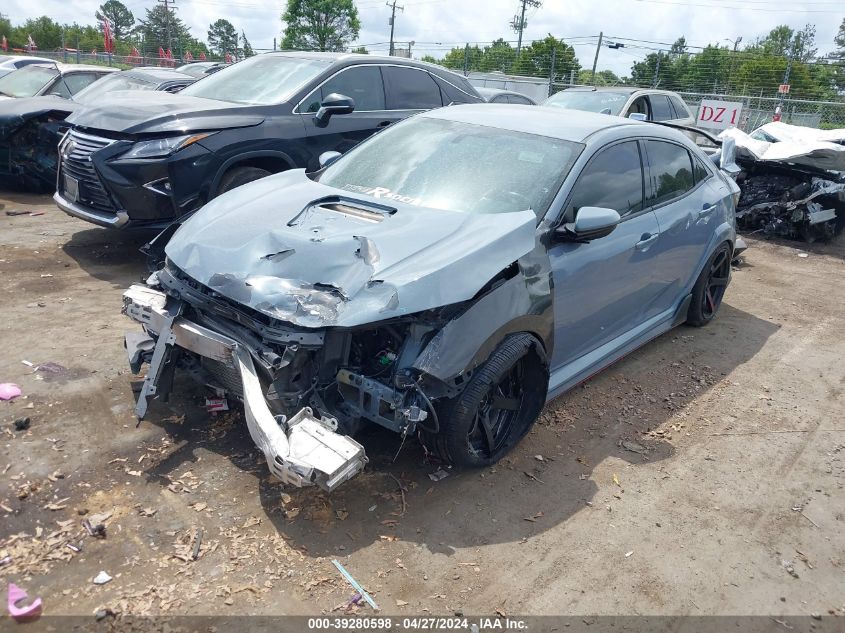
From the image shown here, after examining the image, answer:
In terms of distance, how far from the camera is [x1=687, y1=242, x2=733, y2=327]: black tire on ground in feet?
18.2

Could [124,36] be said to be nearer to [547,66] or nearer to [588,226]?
[547,66]

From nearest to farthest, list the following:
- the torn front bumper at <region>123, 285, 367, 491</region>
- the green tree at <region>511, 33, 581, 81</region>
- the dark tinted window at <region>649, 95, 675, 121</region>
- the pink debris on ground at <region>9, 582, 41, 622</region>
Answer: the pink debris on ground at <region>9, 582, 41, 622</region>
the torn front bumper at <region>123, 285, 367, 491</region>
the dark tinted window at <region>649, 95, 675, 121</region>
the green tree at <region>511, 33, 581, 81</region>

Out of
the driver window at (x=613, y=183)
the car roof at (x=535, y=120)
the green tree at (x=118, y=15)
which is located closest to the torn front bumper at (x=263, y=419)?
the driver window at (x=613, y=183)

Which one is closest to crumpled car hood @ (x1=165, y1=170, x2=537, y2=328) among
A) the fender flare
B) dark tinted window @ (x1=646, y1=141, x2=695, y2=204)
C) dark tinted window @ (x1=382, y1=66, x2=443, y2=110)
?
the fender flare

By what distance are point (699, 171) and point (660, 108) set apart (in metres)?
6.96

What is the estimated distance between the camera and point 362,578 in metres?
2.79

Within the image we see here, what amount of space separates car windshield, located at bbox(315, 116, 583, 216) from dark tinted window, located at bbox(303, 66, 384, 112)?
7.72 feet

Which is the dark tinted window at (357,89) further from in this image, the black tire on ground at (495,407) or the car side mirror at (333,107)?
the black tire on ground at (495,407)

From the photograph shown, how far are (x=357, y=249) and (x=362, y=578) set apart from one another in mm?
1496

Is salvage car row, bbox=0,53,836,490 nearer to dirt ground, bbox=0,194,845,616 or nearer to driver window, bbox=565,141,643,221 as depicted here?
driver window, bbox=565,141,643,221

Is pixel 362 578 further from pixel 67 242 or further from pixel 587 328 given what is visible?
pixel 67 242

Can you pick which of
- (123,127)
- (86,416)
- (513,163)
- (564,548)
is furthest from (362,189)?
(123,127)

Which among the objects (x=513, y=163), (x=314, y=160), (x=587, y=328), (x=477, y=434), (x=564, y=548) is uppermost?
(x=513, y=163)

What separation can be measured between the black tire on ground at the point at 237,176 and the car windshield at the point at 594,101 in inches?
253
